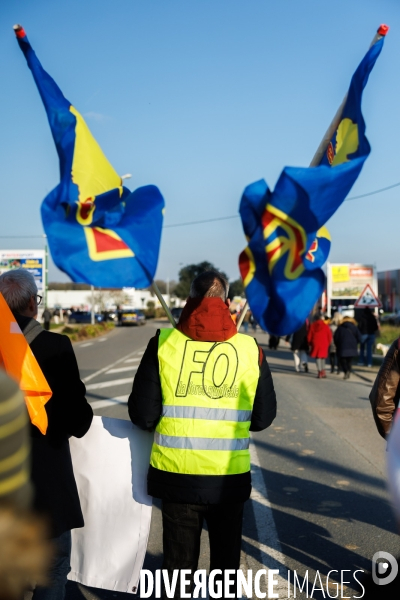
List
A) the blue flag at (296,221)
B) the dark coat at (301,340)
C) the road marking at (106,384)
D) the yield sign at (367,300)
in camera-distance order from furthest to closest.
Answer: the yield sign at (367,300), the dark coat at (301,340), the road marking at (106,384), the blue flag at (296,221)

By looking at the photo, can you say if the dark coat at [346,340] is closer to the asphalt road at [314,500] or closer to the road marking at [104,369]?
the asphalt road at [314,500]

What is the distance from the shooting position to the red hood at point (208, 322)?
3254mm

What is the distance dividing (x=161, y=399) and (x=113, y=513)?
90 centimetres

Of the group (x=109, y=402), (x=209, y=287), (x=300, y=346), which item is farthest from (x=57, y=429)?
(x=300, y=346)

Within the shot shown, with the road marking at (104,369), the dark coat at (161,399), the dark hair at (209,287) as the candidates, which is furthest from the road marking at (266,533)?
the road marking at (104,369)

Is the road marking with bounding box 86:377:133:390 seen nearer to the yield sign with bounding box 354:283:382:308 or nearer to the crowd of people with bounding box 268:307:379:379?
the crowd of people with bounding box 268:307:379:379

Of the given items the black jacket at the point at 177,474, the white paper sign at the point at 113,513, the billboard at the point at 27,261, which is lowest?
the white paper sign at the point at 113,513

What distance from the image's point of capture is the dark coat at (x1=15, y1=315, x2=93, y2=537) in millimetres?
3146

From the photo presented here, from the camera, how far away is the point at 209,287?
11.0ft

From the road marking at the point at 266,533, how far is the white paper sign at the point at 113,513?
44.0 inches

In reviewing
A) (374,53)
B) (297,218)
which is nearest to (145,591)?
(297,218)

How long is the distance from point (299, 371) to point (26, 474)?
16.2m

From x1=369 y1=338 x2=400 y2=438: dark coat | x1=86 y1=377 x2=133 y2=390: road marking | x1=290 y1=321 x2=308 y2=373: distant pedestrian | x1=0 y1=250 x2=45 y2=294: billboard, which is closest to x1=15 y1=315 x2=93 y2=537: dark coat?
x1=369 y1=338 x2=400 y2=438: dark coat

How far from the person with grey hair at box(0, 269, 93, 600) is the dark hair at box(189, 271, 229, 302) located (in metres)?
0.68
